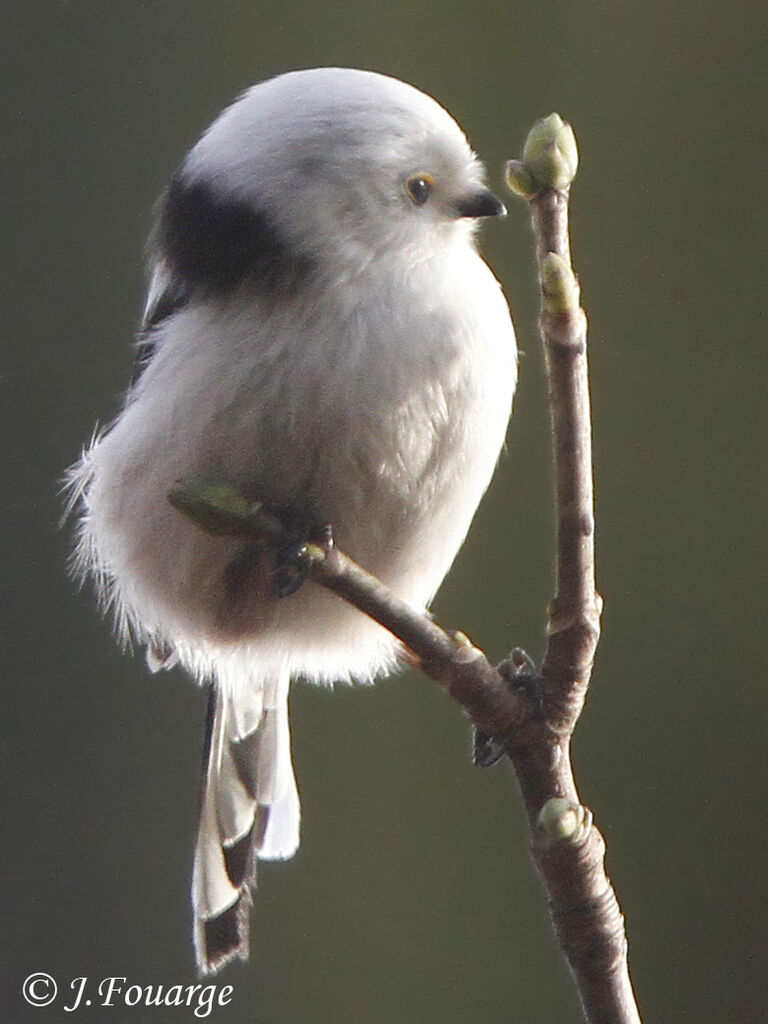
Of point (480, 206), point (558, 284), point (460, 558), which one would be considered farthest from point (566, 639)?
point (460, 558)

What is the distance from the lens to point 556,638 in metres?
0.57

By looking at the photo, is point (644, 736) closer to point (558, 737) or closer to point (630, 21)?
point (558, 737)

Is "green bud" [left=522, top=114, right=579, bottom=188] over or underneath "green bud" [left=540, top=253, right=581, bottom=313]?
over

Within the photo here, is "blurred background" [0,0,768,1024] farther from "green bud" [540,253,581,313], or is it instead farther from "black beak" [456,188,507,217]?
"green bud" [540,253,581,313]

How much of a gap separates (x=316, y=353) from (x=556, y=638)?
22cm

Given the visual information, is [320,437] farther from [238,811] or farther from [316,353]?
[238,811]

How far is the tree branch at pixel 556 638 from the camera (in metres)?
0.51

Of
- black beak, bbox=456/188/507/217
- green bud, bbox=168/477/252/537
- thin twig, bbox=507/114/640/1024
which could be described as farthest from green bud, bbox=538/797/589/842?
black beak, bbox=456/188/507/217

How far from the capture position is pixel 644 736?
1034mm

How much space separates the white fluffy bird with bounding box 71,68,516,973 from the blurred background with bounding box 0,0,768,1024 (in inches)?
8.4

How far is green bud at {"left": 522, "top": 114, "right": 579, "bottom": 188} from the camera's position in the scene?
19.7 inches

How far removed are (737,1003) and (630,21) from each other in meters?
0.83

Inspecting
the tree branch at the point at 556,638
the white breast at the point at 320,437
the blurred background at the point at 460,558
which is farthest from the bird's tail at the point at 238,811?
the tree branch at the point at 556,638

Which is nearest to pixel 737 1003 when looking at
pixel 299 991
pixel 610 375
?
pixel 299 991
